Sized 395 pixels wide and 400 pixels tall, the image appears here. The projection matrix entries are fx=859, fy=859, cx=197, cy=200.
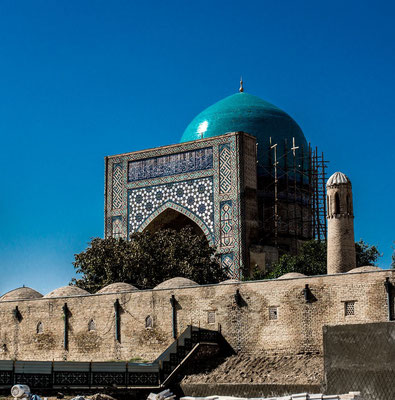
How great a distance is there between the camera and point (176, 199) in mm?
30828

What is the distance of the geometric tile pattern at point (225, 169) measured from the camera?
29.5m

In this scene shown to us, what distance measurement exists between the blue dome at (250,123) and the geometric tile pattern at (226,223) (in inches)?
133

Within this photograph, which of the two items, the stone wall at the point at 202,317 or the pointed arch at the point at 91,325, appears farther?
the pointed arch at the point at 91,325

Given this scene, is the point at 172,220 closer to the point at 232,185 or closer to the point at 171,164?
the point at 171,164

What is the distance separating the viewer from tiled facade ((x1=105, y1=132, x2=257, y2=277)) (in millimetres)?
29109

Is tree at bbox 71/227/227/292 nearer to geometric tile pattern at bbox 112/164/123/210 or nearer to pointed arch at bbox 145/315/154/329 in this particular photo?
geometric tile pattern at bbox 112/164/123/210

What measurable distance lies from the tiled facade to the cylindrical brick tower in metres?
5.91

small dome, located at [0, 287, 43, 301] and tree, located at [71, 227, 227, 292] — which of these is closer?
small dome, located at [0, 287, 43, 301]

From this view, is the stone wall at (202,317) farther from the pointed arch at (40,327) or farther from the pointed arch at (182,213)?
the pointed arch at (182,213)

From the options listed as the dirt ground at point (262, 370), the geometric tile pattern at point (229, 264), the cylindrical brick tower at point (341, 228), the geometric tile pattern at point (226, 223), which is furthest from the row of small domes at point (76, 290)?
the geometric tile pattern at point (226, 223)

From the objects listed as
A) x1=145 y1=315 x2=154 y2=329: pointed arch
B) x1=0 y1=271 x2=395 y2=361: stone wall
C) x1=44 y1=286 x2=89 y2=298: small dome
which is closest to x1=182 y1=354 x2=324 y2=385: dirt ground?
x1=0 y1=271 x2=395 y2=361: stone wall

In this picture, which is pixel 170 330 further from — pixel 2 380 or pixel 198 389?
pixel 2 380

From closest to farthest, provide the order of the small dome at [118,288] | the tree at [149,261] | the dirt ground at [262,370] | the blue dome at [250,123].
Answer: the dirt ground at [262,370]
the small dome at [118,288]
the tree at [149,261]
the blue dome at [250,123]

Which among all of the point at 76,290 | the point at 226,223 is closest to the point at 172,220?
the point at 226,223
